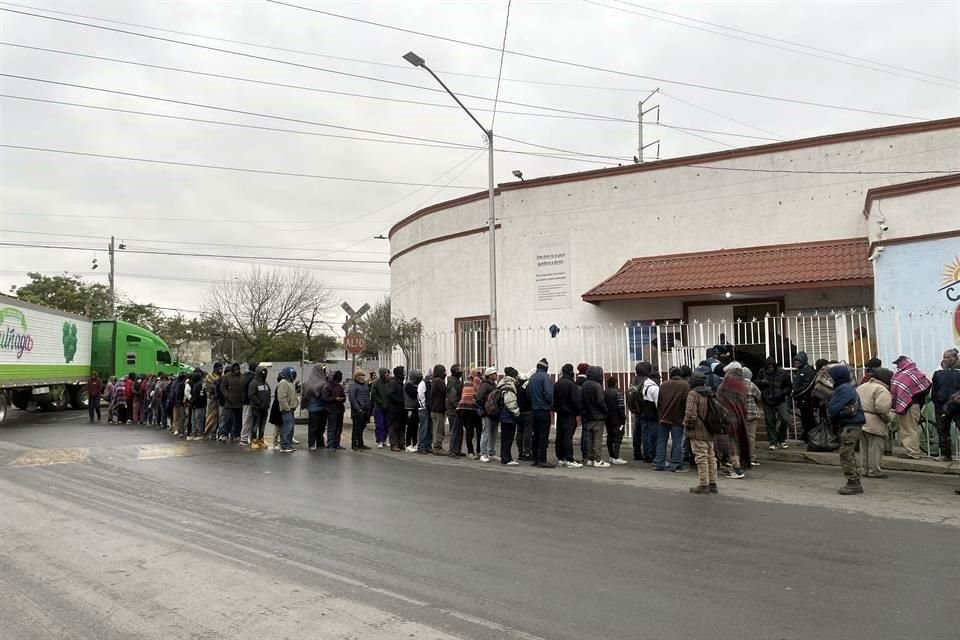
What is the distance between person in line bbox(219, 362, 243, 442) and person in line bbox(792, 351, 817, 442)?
10.9m

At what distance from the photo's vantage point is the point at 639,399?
11922 mm

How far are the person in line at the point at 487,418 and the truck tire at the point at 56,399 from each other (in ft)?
68.2

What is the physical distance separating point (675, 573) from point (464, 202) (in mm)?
16742

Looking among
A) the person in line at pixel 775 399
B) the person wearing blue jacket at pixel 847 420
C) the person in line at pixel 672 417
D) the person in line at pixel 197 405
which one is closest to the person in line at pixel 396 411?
the person in line at pixel 672 417

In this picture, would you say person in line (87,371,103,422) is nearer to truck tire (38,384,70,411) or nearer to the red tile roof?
truck tire (38,384,70,411)

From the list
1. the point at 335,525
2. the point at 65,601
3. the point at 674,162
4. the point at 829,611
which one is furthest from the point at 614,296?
the point at 65,601

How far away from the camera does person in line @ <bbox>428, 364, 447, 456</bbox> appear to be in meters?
13.1

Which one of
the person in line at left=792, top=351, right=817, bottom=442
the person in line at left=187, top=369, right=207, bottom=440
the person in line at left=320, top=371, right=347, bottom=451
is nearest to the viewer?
the person in line at left=792, top=351, right=817, bottom=442

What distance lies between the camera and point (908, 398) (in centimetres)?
1076

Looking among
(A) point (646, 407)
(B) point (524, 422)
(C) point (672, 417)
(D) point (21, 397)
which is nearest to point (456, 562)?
(C) point (672, 417)

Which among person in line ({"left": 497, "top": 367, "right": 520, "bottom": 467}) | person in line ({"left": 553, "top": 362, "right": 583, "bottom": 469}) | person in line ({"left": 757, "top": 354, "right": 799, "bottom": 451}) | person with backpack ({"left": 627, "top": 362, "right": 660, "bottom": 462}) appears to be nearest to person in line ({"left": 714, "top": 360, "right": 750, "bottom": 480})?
person with backpack ({"left": 627, "top": 362, "right": 660, "bottom": 462})

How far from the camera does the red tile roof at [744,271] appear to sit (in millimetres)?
14484

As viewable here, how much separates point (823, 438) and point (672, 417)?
9.69 ft

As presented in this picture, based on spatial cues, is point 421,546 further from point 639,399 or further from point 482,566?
point 639,399
